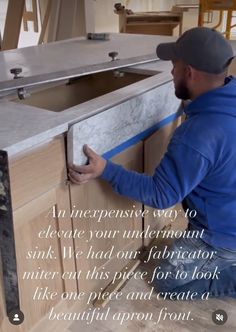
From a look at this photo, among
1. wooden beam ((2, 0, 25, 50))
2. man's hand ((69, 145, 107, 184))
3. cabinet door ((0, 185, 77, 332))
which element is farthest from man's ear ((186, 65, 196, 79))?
wooden beam ((2, 0, 25, 50))

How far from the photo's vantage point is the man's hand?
1.05 m

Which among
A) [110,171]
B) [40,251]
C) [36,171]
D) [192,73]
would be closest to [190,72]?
[192,73]

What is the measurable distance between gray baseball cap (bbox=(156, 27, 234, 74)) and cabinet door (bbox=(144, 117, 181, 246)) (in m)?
0.35

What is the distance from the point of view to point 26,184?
936 millimetres

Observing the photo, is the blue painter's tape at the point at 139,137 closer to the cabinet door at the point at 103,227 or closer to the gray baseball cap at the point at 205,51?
the cabinet door at the point at 103,227

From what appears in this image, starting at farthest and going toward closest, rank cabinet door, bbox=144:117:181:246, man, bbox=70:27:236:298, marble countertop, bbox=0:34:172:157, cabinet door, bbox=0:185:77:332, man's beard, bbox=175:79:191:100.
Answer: cabinet door, bbox=144:117:181:246
man's beard, bbox=175:79:191:100
man, bbox=70:27:236:298
cabinet door, bbox=0:185:77:332
marble countertop, bbox=0:34:172:157

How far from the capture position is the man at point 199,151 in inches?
43.0

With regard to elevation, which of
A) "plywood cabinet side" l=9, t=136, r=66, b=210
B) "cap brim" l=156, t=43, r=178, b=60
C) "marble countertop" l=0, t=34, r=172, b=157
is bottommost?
"plywood cabinet side" l=9, t=136, r=66, b=210

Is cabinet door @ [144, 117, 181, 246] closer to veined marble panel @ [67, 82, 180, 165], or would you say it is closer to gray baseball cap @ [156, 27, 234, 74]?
veined marble panel @ [67, 82, 180, 165]

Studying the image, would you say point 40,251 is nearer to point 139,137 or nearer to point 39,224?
point 39,224

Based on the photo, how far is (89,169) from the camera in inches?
42.1

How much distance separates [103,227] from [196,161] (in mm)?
396

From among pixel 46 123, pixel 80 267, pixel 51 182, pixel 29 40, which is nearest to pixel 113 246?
pixel 80 267

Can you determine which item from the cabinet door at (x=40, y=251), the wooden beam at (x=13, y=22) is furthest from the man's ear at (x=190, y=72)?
the wooden beam at (x=13, y=22)
